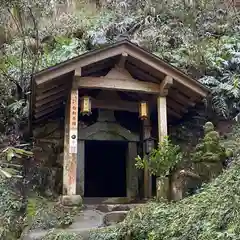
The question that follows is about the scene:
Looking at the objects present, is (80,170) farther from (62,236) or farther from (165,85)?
(62,236)

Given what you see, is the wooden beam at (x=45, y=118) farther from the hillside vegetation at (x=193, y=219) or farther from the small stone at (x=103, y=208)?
the hillside vegetation at (x=193, y=219)

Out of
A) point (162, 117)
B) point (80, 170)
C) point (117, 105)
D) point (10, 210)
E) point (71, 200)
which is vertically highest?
point (117, 105)

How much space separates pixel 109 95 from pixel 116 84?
3.27 ft

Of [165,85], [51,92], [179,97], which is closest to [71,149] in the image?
[51,92]

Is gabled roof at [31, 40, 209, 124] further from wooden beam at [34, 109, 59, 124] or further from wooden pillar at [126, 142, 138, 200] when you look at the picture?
wooden pillar at [126, 142, 138, 200]

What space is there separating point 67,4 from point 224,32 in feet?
22.8

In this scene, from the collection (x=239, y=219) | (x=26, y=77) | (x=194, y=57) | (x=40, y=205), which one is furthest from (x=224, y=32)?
(x=239, y=219)

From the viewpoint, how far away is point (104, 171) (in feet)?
40.6

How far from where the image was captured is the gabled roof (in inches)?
312

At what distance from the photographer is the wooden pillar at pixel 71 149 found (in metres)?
7.73

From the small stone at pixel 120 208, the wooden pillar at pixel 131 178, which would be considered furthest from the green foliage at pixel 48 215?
the wooden pillar at pixel 131 178

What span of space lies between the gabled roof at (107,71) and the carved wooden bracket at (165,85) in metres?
0.10

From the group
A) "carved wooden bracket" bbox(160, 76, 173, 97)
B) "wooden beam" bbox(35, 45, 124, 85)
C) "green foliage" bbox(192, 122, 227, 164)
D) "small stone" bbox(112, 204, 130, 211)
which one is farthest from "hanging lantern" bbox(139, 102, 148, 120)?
"small stone" bbox(112, 204, 130, 211)

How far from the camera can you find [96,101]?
9.21 m
